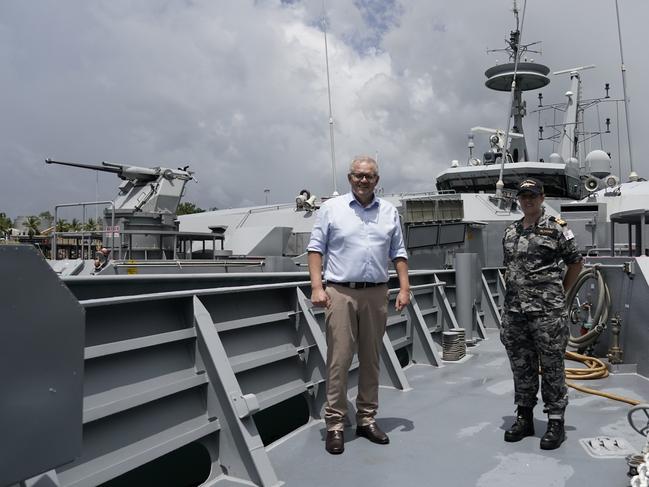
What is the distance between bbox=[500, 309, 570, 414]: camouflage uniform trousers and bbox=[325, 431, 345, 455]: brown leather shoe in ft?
3.32

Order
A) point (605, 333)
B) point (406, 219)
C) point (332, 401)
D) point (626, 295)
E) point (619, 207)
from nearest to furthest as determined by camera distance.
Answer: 1. point (332, 401)
2. point (626, 295)
3. point (605, 333)
4. point (406, 219)
5. point (619, 207)

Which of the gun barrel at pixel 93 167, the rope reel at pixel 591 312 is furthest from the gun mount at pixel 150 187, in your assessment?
the rope reel at pixel 591 312

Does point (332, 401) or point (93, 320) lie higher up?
point (93, 320)

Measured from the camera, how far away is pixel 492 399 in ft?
13.4

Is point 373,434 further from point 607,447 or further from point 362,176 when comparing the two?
point 362,176

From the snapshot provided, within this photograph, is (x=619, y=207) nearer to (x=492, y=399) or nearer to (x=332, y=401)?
(x=492, y=399)

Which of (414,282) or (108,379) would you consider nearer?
(108,379)

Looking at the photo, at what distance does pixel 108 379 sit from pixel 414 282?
4339 mm

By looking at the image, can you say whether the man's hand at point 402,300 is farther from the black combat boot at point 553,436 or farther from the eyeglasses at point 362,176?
the black combat boot at point 553,436

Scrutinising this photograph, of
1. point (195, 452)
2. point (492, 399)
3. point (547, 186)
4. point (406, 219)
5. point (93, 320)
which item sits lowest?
point (195, 452)

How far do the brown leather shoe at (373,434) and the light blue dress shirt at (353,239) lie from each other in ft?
2.71

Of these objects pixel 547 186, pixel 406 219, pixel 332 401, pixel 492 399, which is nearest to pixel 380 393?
pixel 492 399

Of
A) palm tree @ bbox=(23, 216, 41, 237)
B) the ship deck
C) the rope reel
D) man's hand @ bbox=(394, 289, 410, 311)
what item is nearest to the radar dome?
the rope reel

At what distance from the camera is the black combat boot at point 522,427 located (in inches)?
124
